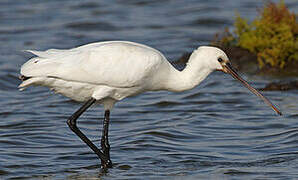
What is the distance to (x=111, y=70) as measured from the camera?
27.8ft

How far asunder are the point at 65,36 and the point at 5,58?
249 centimetres

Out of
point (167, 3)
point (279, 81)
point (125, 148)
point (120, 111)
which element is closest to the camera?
point (125, 148)

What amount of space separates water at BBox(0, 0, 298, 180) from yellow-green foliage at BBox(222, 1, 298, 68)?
47cm

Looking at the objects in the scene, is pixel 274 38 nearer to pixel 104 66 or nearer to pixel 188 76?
pixel 188 76

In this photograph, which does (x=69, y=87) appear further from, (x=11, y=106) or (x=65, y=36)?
(x=65, y=36)

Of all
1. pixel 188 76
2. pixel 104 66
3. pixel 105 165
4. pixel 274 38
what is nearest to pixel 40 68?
pixel 104 66

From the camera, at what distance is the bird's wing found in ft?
27.6

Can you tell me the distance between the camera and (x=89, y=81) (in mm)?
8484

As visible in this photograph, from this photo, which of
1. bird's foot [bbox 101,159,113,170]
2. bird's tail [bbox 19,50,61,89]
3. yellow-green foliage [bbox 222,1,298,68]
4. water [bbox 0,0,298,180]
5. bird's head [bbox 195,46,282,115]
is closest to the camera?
bird's tail [bbox 19,50,61,89]

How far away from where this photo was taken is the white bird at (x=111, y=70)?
843 centimetres

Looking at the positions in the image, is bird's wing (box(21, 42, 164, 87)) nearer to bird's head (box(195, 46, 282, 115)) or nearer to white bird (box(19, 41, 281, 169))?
white bird (box(19, 41, 281, 169))

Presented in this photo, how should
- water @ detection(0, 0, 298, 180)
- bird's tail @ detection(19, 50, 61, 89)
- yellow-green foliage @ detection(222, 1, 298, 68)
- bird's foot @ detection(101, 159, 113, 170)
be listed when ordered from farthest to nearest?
yellow-green foliage @ detection(222, 1, 298, 68)
bird's foot @ detection(101, 159, 113, 170)
water @ detection(0, 0, 298, 180)
bird's tail @ detection(19, 50, 61, 89)

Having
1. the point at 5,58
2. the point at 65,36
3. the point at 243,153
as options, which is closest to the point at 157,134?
the point at 243,153

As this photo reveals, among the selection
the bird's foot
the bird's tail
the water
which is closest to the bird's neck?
the water
